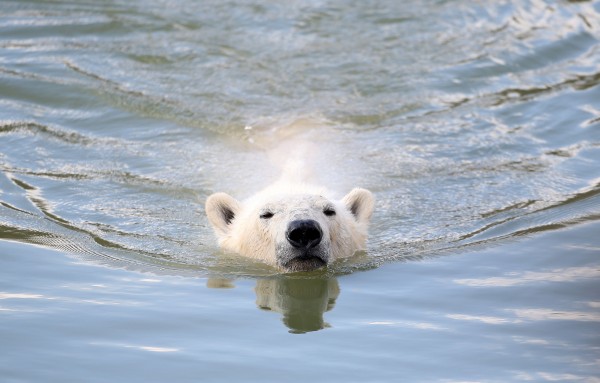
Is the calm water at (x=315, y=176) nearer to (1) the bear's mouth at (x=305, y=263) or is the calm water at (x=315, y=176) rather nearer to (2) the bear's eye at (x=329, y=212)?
(1) the bear's mouth at (x=305, y=263)

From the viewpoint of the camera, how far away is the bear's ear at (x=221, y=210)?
7723mm

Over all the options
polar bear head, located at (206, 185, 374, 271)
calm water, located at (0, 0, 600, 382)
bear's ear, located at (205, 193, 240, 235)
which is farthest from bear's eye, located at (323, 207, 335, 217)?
bear's ear, located at (205, 193, 240, 235)

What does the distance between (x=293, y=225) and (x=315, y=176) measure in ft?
8.07

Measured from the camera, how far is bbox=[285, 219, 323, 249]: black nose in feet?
21.4

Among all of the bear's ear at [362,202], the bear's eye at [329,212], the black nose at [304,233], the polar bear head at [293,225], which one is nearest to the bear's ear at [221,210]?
the polar bear head at [293,225]

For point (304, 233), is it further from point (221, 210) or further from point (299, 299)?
point (221, 210)

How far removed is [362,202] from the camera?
306 inches

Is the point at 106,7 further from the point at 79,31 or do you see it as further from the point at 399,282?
the point at 399,282

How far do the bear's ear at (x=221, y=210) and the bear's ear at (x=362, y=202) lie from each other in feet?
2.86

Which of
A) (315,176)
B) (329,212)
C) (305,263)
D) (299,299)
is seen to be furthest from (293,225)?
(315,176)

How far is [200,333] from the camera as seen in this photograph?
5566mm

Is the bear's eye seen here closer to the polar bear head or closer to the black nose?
the polar bear head

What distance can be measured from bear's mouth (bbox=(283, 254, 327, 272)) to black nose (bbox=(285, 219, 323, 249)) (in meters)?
0.11

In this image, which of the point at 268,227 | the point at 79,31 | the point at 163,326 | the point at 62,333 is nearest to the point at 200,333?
the point at 163,326
